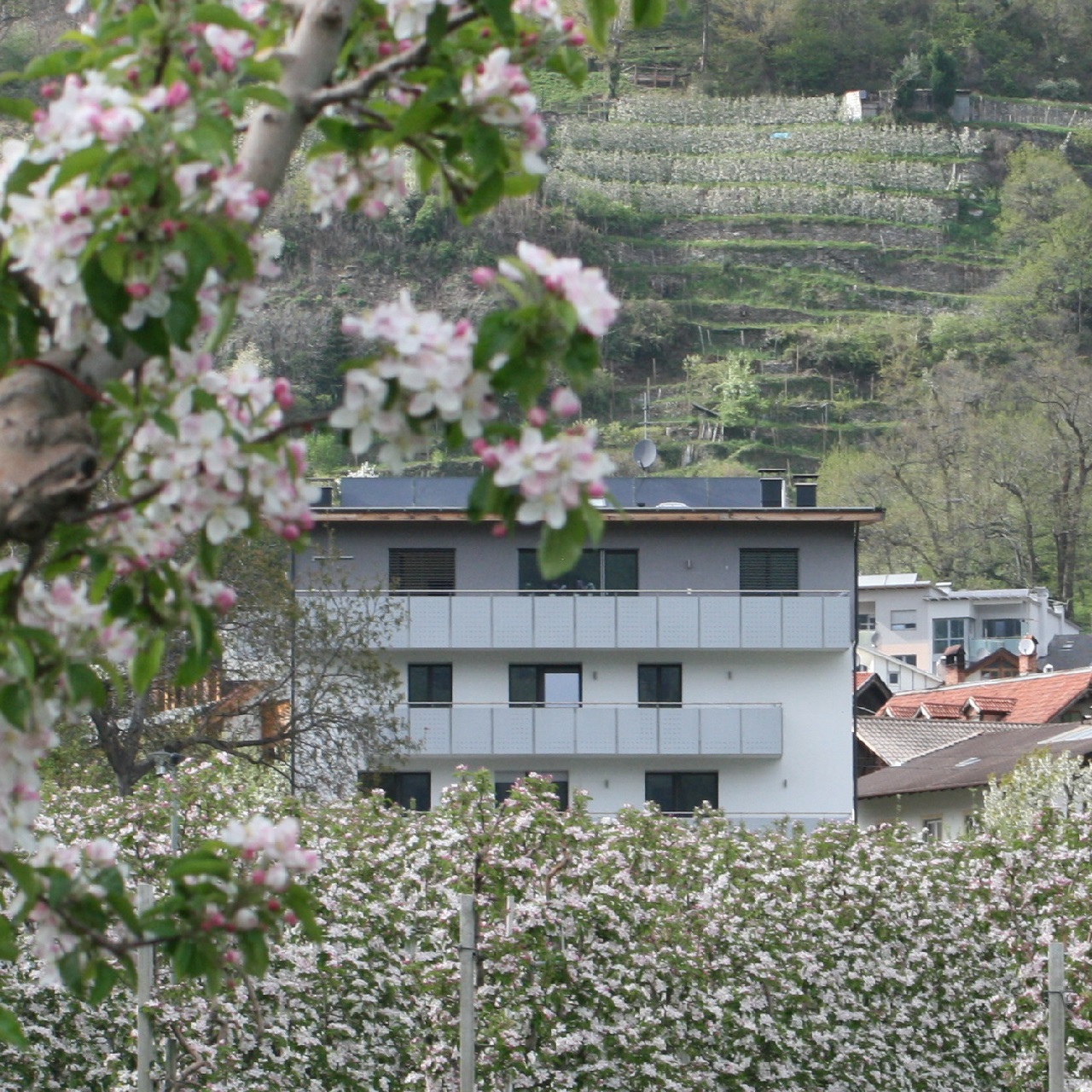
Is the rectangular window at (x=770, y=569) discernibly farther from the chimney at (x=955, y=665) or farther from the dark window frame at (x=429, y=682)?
the chimney at (x=955, y=665)

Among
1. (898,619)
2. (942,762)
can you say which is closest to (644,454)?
(942,762)

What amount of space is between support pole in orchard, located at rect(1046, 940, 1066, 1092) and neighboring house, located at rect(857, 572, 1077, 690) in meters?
58.8

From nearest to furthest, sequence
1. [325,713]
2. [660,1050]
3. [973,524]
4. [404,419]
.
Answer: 1. [404,419]
2. [660,1050]
3. [325,713]
4. [973,524]

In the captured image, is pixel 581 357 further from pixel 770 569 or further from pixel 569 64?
pixel 770 569

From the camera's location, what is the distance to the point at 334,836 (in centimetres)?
1322

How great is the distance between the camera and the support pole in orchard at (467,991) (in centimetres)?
1120

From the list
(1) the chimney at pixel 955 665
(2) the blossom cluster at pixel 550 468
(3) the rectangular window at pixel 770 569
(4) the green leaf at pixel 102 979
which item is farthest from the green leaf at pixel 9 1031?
(1) the chimney at pixel 955 665

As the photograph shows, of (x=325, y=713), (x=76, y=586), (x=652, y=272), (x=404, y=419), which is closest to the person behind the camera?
(x=404, y=419)

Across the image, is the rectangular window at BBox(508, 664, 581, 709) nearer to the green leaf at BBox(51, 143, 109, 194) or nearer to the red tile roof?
the red tile roof

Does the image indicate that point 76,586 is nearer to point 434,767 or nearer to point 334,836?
point 334,836

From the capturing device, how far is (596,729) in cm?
3253

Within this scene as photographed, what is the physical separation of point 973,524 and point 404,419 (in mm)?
75164

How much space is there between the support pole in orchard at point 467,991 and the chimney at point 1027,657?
50.6m

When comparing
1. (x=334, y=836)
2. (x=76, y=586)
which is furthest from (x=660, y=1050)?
(x=76, y=586)
